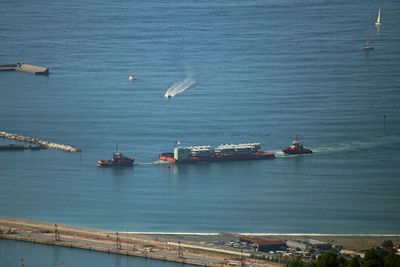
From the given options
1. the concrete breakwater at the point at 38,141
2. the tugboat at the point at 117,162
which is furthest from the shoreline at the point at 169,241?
the concrete breakwater at the point at 38,141

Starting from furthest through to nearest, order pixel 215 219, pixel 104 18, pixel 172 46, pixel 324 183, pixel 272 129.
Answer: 1. pixel 104 18
2. pixel 172 46
3. pixel 272 129
4. pixel 324 183
5. pixel 215 219

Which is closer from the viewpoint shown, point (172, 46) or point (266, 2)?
point (172, 46)

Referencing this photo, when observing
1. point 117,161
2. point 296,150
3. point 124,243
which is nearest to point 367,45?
point 296,150

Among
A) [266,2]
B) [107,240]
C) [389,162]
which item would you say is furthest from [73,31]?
[107,240]

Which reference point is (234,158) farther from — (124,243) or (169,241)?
(124,243)

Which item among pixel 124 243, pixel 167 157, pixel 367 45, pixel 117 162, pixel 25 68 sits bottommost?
pixel 124 243

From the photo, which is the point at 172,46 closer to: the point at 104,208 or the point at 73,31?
the point at 73,31

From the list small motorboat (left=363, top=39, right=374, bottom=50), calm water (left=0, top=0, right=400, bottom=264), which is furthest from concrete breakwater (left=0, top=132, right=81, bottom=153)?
small motorboat (left=363, top=39, right=374, bottom=50)

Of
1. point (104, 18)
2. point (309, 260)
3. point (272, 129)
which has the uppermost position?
point (104, 18)
